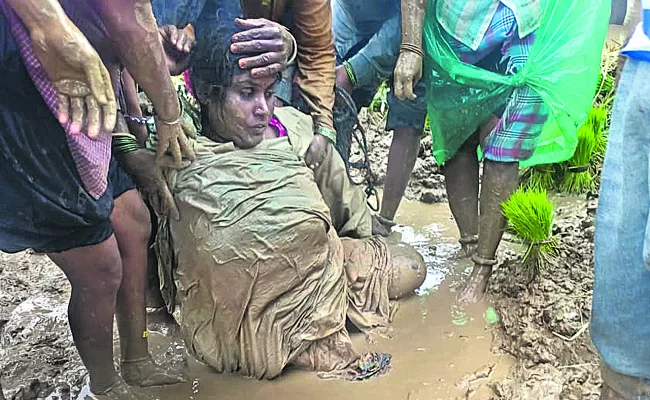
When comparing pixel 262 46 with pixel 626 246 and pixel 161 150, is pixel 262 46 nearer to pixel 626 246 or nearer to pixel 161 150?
pixel 161 150

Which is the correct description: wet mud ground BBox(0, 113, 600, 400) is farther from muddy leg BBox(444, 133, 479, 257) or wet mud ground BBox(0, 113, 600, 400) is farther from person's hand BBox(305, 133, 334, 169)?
person's hand BBox(305, 133, 334, 169)

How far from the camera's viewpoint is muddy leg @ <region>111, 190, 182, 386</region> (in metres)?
1.94

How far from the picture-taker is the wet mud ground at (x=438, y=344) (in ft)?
6.75

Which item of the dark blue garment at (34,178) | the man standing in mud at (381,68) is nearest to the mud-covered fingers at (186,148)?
the dark blue garment at (34,178)

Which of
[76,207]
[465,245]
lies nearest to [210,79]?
[76,207]

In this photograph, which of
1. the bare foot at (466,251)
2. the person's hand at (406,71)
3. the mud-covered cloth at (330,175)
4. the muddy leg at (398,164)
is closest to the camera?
the mud-covered cloth at (330,175)

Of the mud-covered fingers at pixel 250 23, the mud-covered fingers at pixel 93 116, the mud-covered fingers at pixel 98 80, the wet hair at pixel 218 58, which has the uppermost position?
the mud-covered fingers at pixel 98 80

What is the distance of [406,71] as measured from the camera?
2.48 m

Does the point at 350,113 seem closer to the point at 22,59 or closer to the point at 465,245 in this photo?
the point at 465,245

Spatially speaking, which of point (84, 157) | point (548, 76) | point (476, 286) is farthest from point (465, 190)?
point (84, 157)

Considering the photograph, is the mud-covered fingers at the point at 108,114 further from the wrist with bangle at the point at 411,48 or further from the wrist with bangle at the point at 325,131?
the wrist with bangle at the point at 411,48

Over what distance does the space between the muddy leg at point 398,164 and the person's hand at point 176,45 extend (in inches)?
49.6

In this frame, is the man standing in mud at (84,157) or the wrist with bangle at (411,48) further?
the wrist with bangle at (411,48)

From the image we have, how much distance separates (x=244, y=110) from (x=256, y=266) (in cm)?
44
